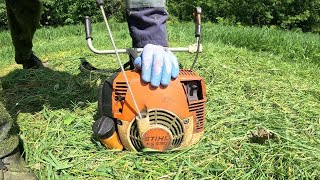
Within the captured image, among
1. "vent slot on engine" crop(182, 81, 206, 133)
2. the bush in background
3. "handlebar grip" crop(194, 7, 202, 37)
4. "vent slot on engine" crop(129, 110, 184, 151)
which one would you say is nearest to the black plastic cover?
"vent slot on engine" crop(129, 110, 184, 151)

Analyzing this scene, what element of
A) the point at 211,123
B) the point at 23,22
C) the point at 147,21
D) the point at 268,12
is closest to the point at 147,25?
Answer: the point at 147,21

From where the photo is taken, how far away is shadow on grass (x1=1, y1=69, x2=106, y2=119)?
2.68 m

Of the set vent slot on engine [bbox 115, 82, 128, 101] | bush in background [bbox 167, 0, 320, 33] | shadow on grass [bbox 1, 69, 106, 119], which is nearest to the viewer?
vent slot on engine [bbox 115, 82, 128, 101]

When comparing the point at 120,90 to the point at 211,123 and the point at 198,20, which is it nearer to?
the point at 198,20

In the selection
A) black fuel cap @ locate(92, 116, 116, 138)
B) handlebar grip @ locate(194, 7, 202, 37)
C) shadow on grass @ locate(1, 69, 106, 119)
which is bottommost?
shadow on grass @ locate(1, 69, 106, 119)

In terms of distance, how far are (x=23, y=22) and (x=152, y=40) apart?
199cm

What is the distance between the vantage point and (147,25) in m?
1.85

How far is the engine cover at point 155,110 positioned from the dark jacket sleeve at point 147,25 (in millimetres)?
161

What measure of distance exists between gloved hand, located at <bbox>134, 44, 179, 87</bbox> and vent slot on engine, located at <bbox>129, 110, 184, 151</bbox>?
14 cm

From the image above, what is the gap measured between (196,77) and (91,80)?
1.41 m

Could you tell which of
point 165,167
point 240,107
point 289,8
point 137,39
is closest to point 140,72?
point 137,39

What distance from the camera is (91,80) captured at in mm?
3193

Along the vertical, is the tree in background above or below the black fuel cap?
below

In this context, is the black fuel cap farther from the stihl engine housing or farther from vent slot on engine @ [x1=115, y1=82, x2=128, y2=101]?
vent slot on engine @ [x1=115, y1=82, x2=128, y2=101]
